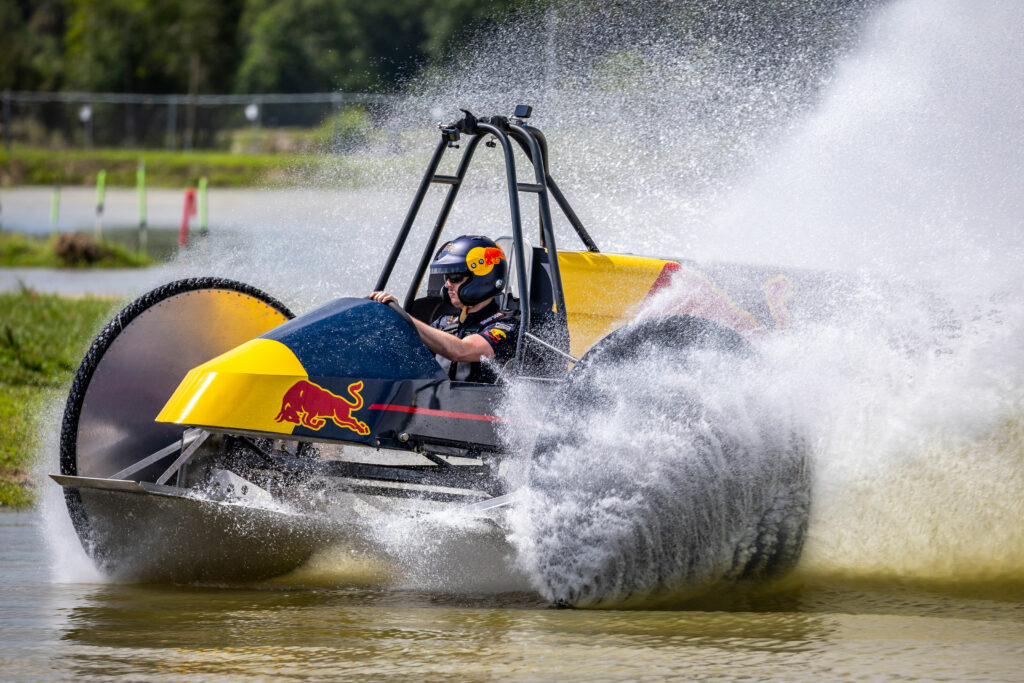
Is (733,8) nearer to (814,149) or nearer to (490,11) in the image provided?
(814,149)

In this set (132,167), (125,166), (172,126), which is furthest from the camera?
(172,126)

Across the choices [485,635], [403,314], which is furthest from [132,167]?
[485,635]

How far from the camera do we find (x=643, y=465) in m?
5.43

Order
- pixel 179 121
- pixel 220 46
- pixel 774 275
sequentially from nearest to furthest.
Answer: pixel 774 275
pixel 179 121
pixel 220 46

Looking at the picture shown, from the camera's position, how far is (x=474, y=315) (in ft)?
21.1

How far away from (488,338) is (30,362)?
231 inches

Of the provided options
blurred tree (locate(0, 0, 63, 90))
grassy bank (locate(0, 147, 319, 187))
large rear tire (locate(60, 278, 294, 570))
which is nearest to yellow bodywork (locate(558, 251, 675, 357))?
large rear tire (locate(60, 278, 294, 570))

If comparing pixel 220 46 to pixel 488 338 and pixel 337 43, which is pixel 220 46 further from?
pixel 488 338

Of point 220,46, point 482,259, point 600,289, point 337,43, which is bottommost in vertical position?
point 600,289

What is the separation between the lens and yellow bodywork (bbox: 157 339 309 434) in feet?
17.8

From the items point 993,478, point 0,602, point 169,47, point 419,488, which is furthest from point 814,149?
point 169,47

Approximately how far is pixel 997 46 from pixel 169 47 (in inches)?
2168

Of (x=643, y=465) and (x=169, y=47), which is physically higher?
(x=169, y=47)

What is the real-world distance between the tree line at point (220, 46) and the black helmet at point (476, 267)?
39.3m
